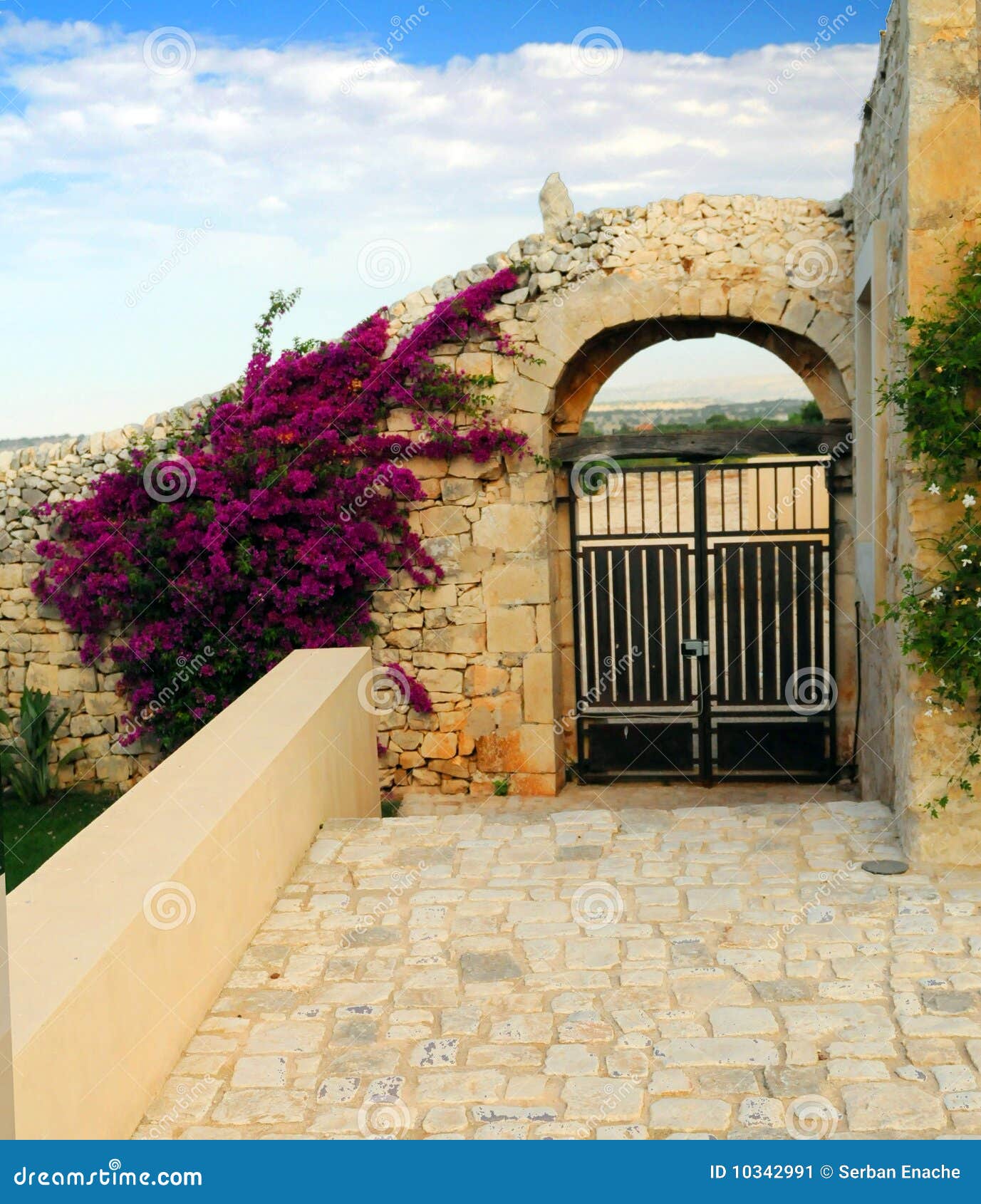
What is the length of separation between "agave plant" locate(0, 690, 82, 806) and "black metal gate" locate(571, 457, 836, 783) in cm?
444

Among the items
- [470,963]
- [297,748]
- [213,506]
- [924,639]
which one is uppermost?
[213,506]

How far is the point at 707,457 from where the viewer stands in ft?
30.4

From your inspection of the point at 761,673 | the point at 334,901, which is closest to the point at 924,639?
the point at 334,901

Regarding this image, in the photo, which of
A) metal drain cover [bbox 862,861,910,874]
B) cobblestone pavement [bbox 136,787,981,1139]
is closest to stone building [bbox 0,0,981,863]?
metal drain cover [bbox 862,861,910,874]

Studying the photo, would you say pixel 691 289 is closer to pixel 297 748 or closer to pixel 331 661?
pixel 331 661

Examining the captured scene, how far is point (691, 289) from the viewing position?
882cm

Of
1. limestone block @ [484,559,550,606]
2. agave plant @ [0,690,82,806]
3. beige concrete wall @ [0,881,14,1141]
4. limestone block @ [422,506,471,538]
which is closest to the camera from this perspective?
beige concrete wall @ [0,881,14,1141]

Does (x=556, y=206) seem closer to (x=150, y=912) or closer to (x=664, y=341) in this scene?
(x=664, y=341)

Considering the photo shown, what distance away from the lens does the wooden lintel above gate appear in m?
9.07

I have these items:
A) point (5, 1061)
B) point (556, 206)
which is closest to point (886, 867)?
point (5, 1061)

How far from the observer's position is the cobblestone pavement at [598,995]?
327cm

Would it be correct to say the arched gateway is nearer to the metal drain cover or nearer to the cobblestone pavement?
the cobblestone pavement

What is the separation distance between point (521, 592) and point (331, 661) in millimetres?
2667

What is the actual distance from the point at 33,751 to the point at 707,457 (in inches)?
237
